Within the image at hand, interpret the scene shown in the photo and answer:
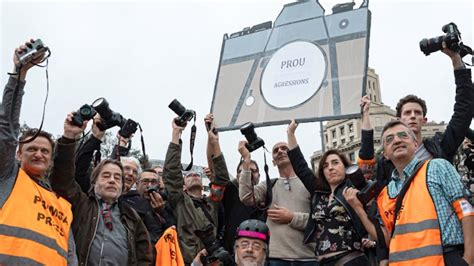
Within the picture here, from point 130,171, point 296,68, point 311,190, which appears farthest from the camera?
point 296,68

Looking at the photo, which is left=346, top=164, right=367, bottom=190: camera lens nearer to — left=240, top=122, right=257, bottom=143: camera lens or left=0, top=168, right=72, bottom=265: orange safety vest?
left=240, top=122, right=257, bottom=143: camera lens

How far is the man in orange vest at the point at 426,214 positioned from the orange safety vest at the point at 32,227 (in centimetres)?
218

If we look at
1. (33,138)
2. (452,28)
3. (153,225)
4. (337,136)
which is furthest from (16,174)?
(337,136)

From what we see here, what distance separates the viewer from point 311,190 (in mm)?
4559

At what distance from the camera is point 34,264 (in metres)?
2.96

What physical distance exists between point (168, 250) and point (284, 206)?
3.86 feet

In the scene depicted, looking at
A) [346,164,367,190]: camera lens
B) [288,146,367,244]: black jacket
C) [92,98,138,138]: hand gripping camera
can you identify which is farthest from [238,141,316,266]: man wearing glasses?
[92,98,138,138]: hand gripping camera

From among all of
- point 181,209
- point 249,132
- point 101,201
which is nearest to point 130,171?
point 181,209

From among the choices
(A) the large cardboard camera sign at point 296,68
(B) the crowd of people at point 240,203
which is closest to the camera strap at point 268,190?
(B) the crowd of people at point 240,203

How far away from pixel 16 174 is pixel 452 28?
3.17 meters

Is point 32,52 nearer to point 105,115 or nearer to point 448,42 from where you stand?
point 105,115

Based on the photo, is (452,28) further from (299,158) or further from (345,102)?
(345,102)

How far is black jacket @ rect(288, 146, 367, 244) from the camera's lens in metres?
4.03

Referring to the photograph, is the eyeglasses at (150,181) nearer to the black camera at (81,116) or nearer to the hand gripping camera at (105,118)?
the hand gripping camera at (105,118)
